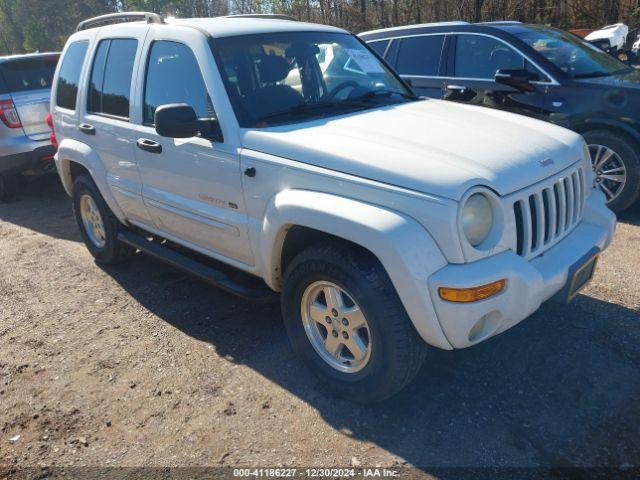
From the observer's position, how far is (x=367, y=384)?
300 centimetres

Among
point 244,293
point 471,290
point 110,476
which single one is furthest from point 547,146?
point 110,476

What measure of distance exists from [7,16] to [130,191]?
1580 inches

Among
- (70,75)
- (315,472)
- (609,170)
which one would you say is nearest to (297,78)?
(315,472)

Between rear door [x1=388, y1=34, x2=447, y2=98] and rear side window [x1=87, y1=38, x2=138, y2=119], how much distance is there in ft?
11.9

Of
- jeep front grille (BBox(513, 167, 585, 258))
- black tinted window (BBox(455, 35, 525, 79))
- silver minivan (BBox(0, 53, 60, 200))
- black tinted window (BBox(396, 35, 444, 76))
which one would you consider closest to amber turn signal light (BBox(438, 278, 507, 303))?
jeep front grille (BBox(513, 167, 585, 258))

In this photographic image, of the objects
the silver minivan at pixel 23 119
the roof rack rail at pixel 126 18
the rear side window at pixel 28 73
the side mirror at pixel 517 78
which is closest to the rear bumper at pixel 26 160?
the silver minivan at pixel 23 119

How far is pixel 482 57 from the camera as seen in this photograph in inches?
250

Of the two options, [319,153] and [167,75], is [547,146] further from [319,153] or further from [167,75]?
[167,75]

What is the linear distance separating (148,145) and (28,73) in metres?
5.22

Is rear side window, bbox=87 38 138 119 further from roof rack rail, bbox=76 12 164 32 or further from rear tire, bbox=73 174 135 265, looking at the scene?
rear tire, bbox=73 174 135 265

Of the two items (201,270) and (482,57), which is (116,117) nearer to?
(201,270)

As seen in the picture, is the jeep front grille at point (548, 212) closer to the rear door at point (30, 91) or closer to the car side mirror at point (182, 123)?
the car side mirror at point (182, 123)

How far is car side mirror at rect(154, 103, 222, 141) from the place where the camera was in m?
3.20

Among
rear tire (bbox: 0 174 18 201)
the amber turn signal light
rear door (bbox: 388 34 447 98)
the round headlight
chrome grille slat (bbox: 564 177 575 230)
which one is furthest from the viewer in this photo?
rear tire (bbox: 0 174 18 201)
